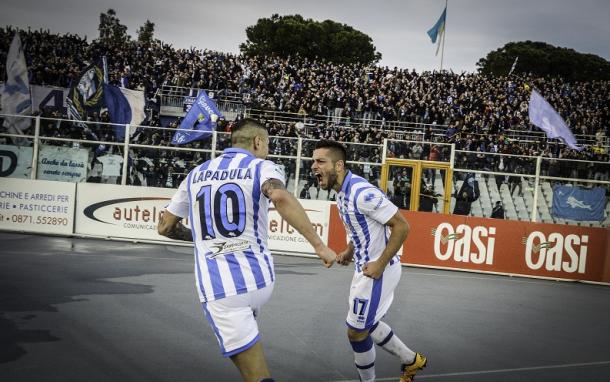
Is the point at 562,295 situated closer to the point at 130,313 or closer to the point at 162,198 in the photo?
the point at 130,313

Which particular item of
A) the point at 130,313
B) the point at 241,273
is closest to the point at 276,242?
the point at 130,313

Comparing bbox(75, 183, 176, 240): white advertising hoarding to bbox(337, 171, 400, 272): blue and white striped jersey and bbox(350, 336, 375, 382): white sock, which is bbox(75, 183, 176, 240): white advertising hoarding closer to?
bbox(337, 171, 400, 272): blue and white striped jersey

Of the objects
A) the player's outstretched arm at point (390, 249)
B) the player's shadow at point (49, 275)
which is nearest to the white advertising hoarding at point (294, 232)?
the player's shadow at point (49, 275)

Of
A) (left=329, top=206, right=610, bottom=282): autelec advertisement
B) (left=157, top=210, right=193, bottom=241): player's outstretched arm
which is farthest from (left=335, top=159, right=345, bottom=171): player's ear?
(left=329, top=206, right=610, bottom=282): autelec advertisement

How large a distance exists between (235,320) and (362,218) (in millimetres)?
1971

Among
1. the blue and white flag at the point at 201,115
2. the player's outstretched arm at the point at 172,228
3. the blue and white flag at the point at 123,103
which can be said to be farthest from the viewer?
the blue and white flag at the point at 123,103

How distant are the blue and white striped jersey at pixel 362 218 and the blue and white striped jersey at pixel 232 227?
1516 mm

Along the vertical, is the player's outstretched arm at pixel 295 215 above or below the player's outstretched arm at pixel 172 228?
above

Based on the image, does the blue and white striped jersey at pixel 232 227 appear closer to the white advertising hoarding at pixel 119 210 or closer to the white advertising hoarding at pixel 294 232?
the white advertising hoarding at pixel 294 232

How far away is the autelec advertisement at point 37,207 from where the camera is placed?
16641 mm

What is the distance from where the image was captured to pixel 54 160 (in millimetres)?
17312

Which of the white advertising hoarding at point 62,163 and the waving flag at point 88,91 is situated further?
the waving flag at point 88,91

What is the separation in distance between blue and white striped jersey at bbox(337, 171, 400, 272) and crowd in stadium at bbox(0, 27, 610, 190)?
2133 centimetres

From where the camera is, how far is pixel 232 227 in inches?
146
